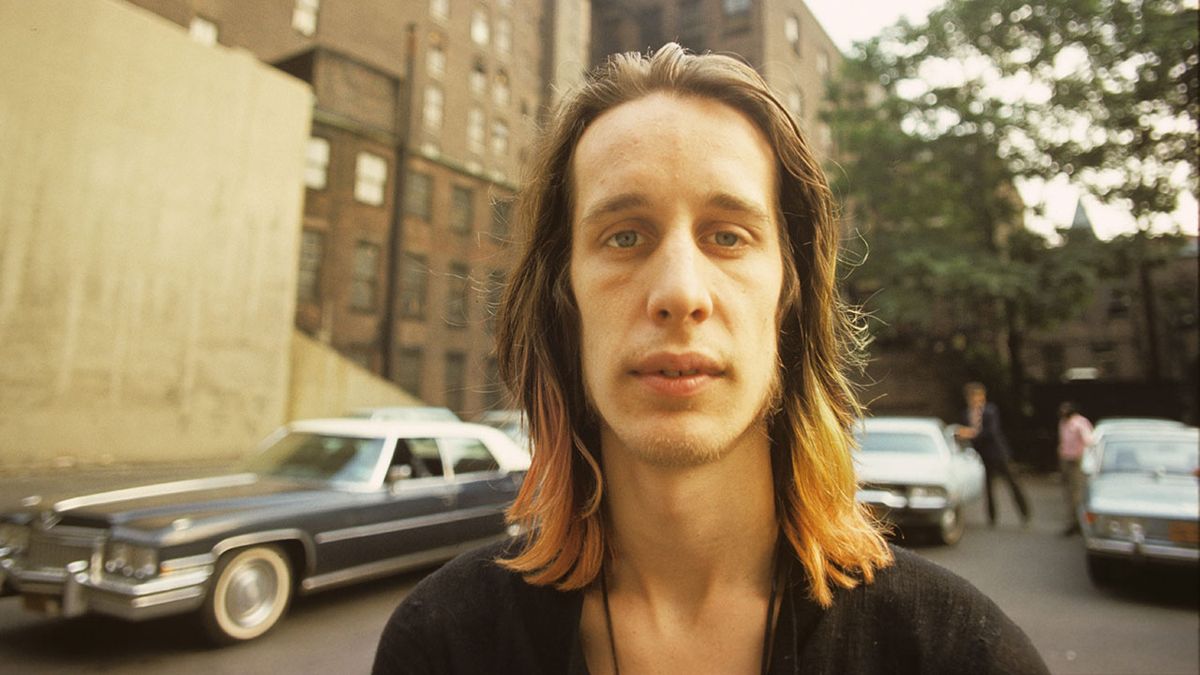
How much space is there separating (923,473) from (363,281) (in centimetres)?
582

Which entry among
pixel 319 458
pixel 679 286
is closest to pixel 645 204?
pixel 679 286

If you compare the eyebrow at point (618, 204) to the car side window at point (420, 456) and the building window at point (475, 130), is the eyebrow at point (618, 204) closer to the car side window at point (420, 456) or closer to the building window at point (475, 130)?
the building window at point (475, 130)

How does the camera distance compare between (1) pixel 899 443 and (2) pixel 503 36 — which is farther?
(1) pixel 899 443

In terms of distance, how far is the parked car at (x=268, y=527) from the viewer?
1.68m

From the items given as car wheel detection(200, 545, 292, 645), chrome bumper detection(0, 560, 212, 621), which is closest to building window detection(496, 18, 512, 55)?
chrome bumper detection(0, 560, 212, 621)

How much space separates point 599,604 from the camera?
1.03 m

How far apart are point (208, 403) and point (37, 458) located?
275 mm

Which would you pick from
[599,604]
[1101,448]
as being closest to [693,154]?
[599,604]

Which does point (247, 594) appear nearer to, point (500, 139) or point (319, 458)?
point (319, 458)

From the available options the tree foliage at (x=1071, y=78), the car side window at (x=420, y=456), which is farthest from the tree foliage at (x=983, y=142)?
the car side window at (x=420, y=456)

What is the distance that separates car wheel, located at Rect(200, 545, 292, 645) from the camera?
88.7 inches

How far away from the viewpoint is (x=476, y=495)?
4891 mm

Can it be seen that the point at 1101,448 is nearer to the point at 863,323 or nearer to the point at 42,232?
the point at 863,323

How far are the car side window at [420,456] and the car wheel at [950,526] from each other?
3448mm
